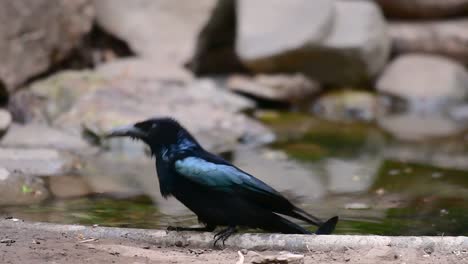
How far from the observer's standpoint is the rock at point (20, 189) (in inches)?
196

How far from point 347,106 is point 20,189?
17.5 feet

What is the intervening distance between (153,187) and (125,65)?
3.46 m

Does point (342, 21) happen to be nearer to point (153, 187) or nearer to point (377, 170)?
point (377, 170)

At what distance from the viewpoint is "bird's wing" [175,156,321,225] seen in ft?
12.1

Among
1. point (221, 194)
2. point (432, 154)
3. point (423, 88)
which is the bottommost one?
point (221, 194)

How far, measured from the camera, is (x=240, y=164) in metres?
6.55

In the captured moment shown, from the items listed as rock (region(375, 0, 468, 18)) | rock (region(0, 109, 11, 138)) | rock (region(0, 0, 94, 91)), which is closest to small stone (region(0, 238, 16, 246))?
rock (region(0, 109, 11, 138))

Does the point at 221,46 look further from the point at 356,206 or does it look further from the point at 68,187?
the point at 356,206

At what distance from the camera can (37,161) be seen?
5.96 meters

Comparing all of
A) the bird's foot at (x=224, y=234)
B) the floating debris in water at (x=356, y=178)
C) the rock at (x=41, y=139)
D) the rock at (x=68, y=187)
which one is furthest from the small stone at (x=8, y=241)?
the floating debris in water at (x=356, y=178)

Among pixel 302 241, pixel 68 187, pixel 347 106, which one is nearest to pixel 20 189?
pixel 68 187

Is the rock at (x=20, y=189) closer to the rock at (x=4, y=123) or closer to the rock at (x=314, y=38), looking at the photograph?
the rock at (x=4, y=123)

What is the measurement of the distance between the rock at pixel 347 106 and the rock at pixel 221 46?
3.49ft

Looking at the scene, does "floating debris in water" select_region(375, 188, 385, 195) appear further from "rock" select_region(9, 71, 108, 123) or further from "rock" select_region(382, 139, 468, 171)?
"rock" select_region(9, 71, 108, 123)
